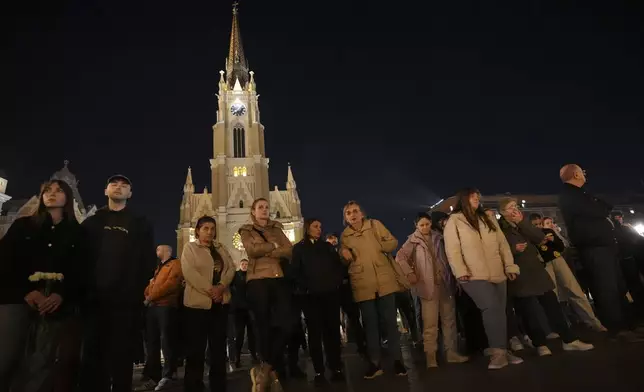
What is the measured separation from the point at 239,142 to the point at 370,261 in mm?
52350

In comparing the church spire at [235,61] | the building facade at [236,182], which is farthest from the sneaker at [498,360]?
the church spire at [235,61]

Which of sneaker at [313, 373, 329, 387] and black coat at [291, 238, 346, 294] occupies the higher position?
black coat at [291, 238, 346, 294]

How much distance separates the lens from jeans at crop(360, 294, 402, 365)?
16.0 feet

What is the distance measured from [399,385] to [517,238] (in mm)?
2614

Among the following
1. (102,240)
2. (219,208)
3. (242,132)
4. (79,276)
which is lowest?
(79,276)

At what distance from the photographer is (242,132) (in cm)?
5634

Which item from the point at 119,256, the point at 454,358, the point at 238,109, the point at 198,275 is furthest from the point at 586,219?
the point at 238,109

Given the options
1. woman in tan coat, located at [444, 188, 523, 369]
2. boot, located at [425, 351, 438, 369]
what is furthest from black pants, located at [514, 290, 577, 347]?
boot, located at [425, 351, 438, 369]

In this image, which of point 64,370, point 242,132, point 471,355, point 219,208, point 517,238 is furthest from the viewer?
point 242,132

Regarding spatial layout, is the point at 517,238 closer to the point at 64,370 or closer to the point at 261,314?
the point at 261,314

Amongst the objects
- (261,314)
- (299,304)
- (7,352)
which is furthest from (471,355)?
(7,352)

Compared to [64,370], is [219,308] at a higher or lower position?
higher

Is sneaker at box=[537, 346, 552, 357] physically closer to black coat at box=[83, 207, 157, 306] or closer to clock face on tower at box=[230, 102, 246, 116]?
black coat at box=[83, 207, 157, 306]

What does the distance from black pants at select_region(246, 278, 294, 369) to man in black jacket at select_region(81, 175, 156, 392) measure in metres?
1.21
